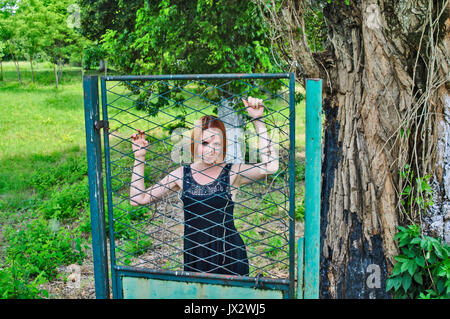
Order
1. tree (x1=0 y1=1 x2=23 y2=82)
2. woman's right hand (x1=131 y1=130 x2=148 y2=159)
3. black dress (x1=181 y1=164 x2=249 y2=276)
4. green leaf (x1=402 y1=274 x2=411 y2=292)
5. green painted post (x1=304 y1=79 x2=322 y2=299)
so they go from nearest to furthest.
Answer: green painted post (x1=304 y1=79 x2=322 y2=299) < woman's right hand (x1=131 y1=130 x2=148 y2=159) < green leaf (x1=402 y1=274 x2=411 y2=292) < black dress (x1=181 y1=164 x2=249 y2=276) < tree (x1=0 y1=1 x2=23 y2=82)

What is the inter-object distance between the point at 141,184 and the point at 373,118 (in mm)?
1377

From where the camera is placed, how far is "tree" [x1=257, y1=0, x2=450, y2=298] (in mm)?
2518

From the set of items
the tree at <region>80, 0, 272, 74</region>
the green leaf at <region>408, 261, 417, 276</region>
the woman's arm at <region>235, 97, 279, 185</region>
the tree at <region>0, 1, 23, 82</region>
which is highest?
the tree at <region>0, 1, 23, 82</region>

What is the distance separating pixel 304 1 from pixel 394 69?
0.69 m

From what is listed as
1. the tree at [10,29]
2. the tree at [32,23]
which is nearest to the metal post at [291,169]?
the tree at [32,23]

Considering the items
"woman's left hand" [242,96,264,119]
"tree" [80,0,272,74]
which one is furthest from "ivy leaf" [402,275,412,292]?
"tree" [80,0,272,74]

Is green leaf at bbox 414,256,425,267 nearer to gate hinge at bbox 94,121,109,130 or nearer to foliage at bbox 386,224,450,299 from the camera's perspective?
foliage at bbox 386,224,450,299

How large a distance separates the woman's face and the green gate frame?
1.68 feet

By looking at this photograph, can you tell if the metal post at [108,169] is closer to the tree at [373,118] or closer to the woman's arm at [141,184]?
the woman's arm at [141,184]

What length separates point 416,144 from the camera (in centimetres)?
261

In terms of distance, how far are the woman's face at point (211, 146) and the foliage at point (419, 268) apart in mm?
1122

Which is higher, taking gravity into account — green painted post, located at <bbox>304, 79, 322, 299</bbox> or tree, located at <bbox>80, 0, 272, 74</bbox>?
tree, located at <bbox>80, 0, 272, 74</bbox>

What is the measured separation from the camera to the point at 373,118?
264 centimetres

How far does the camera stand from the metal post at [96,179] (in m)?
2.35
